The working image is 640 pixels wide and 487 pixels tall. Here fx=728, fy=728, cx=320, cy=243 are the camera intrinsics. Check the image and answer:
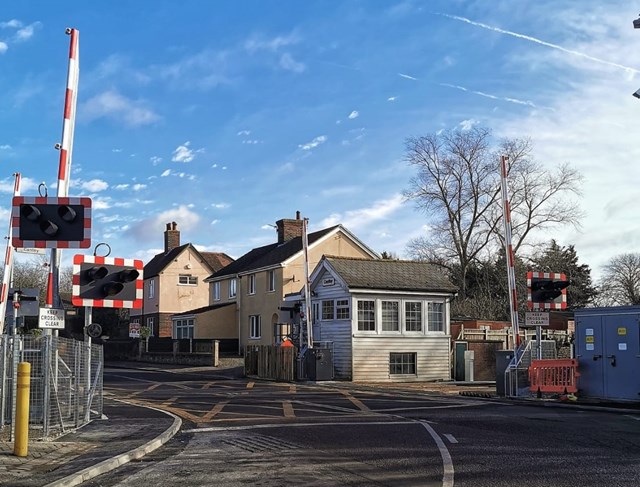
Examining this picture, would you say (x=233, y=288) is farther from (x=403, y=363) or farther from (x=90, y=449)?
(x=90, y=449)

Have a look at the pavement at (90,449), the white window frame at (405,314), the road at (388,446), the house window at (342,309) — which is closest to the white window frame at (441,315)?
the white window frame at (405,314)

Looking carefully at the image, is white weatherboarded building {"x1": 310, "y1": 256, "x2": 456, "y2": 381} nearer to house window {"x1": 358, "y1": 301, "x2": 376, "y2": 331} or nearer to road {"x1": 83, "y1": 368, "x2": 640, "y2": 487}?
house window {"x1": 358, "y1": 301, "x2": 376, "y2": 331}

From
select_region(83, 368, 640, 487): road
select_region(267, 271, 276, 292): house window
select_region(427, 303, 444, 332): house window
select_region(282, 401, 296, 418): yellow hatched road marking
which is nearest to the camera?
select_region(83, 368, 640, 487): road

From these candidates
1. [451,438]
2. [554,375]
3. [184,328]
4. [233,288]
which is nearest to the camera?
[451,438]

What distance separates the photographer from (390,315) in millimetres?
31859

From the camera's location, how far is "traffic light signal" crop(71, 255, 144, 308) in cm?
1265

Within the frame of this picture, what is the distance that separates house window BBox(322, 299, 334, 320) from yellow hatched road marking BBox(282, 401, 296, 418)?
43.7 ft

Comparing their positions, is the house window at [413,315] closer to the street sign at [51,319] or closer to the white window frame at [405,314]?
the white window frame at [405,314]

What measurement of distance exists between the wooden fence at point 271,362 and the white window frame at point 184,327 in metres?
17.8

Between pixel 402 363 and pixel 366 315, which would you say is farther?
pixel 402 363

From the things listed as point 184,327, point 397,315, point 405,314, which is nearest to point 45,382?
point 397,315

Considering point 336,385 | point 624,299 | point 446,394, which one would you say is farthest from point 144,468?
point 624,299

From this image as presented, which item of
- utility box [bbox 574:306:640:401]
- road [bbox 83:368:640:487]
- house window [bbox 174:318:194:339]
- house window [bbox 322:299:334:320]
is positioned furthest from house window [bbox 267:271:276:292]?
utility box [bbox 574:306:640:401]

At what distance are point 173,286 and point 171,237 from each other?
6683 mm
